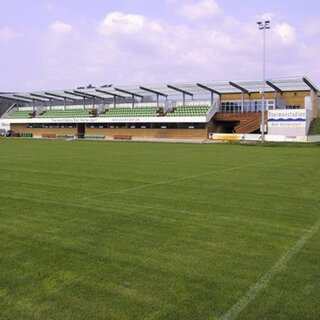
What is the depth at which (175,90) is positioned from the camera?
71312mm

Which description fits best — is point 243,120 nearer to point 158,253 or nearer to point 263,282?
point 158,253

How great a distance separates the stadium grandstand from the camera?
65750 millimetres

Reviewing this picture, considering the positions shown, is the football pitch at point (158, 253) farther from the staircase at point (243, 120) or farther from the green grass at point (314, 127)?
the staircase at point (243, 120)

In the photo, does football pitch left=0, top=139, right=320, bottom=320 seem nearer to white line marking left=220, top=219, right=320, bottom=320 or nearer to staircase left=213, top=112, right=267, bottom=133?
white line marking left=220, top=219, right=320, bottom=320

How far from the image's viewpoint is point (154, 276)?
5918mm

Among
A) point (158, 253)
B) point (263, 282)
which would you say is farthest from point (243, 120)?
point (263, 282)

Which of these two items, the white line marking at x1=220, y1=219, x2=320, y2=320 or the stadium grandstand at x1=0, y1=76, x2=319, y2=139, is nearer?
the white line marking at x1=220, y1=219, x2=320, y2=320

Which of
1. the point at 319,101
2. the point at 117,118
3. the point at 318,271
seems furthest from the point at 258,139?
the point at 318,271

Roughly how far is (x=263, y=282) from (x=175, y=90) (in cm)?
6688

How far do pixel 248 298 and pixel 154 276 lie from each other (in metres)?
1.34

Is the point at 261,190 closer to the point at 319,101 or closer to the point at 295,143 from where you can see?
the point at 295,143

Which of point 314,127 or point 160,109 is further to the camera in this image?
point 160,109

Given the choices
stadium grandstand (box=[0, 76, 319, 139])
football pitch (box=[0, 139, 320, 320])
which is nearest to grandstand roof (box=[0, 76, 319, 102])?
stadium grandstand (box=[0, 76, 319, 139])

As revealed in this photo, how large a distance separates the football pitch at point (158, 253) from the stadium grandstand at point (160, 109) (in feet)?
164
